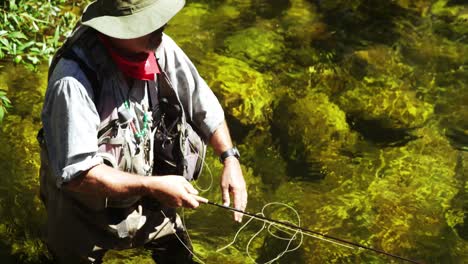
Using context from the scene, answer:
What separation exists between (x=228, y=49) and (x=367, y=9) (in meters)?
1.83

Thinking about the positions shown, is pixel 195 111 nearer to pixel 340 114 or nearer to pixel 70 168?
pixel 70 168

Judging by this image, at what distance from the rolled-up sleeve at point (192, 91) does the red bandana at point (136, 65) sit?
0.53 ft

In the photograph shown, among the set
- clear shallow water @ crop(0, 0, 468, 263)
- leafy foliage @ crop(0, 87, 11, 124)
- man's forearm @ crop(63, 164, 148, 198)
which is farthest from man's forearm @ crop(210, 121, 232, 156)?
leafy foliage @ crop(0, 87, 11, 124)

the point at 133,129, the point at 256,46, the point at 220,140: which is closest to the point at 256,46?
the point at 256,46

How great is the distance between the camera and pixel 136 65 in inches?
116

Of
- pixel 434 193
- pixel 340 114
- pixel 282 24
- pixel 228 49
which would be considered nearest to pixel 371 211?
pixel 434 193

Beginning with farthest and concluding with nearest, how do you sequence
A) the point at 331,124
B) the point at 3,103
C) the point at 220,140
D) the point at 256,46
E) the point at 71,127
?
the point at 256,46
the point at 331,124
the point at 3,103
the point at 220,140
the point at 71,127

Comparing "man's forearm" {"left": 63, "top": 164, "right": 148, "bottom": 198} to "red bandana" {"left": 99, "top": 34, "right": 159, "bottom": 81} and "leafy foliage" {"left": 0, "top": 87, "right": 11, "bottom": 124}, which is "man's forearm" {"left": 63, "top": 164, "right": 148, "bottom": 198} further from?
"leafy foliage" {"left": 0, "top": 87, "right": 11, "bottom": 124}

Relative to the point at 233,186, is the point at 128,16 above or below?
above

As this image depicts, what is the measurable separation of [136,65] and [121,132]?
1.05 feet

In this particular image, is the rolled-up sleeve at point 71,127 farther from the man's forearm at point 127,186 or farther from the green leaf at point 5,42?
the green leaf at point 5,42

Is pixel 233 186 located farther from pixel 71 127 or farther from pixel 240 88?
pixel 240 88

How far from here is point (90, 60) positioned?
2.88 metres

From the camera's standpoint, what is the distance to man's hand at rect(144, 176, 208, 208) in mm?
2898
